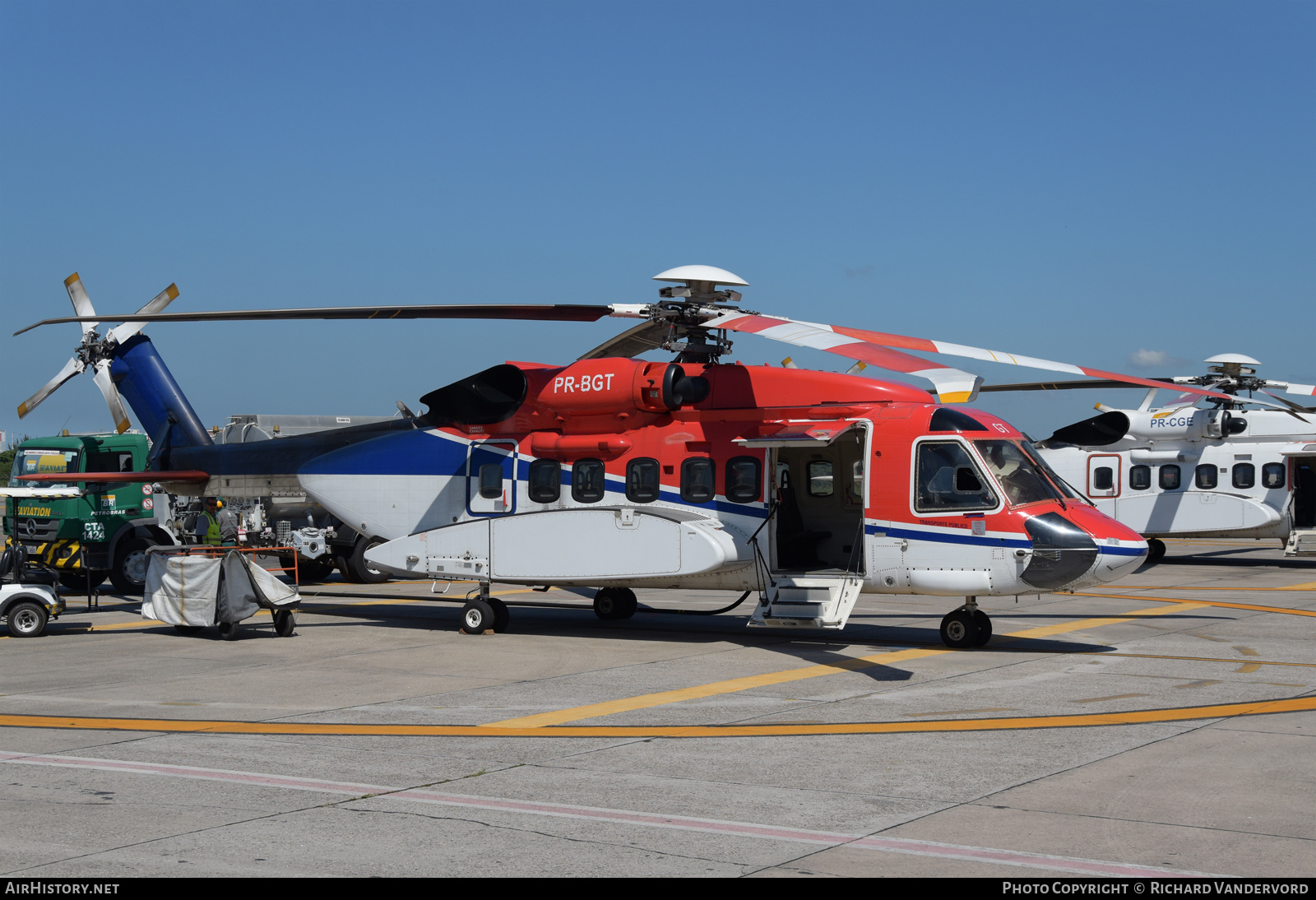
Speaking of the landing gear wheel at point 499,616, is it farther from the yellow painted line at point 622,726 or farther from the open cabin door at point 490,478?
the yellow painted line at point 622,726

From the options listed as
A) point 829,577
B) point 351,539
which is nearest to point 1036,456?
point 829,577

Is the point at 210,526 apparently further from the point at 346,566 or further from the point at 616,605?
the point at 616,605

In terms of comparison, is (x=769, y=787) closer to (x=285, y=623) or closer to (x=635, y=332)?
(x=635, y=332)

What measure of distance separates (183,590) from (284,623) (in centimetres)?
134

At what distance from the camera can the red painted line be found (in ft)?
19.5

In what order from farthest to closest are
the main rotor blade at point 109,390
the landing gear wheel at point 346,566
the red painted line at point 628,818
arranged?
1. the landing gear wheel at point 346,566
2. the main rotor blade at point 109,390
3. the red painted line at point 628,818

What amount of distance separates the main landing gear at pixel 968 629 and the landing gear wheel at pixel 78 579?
14.2 metres

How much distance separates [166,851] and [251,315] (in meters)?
9.73

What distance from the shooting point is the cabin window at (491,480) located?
16.2 meters

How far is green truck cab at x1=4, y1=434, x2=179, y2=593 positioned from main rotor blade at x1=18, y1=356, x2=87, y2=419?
126 cm

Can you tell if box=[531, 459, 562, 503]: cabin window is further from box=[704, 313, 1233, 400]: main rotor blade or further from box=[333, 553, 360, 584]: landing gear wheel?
box=[333, 553, 360, 584]: landing gear wheel

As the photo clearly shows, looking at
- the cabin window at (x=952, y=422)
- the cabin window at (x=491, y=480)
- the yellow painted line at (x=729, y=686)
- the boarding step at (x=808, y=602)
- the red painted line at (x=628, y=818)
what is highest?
the cabin window at (x=952, y=422)

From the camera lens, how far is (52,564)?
68.9ft

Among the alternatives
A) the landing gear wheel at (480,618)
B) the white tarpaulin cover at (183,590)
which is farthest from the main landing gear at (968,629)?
the white tarpaulin cover at (183,590)
